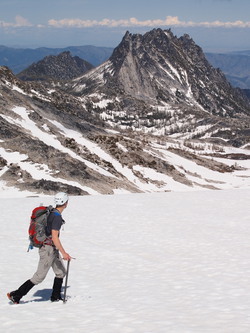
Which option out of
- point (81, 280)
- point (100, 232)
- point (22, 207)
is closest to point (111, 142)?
point (22, 207)

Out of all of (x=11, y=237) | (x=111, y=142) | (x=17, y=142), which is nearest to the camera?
(x=11, y=237)

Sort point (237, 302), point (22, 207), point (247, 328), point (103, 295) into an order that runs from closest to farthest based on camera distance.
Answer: point (247, 328), point (237, 302), point (103, 295), point (22, 207)

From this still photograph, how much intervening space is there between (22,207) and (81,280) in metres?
17.9

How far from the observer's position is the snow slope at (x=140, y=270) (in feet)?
34.8

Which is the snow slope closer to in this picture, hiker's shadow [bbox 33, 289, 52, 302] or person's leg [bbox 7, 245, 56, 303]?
hiker's shadow [bbox 33, 289, 52, 302]

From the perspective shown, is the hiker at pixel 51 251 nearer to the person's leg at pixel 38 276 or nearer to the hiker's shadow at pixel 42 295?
the person's leg at pixel 38 276

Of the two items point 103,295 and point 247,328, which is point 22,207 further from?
point 247,328

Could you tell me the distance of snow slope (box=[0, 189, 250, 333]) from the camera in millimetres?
10609

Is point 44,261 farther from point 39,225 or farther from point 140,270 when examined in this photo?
point 140,270

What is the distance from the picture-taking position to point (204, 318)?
10664 millimetres

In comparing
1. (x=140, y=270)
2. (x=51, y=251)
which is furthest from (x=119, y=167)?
(x=51, y=251)

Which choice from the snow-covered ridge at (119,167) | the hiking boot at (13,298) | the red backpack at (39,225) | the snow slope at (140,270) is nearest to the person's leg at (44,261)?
the red backpack at (39,225)

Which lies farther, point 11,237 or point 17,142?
point 17,142

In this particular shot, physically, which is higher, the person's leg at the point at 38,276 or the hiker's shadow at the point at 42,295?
the person's leg at the point at 38,276
